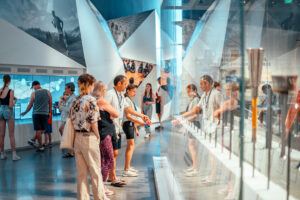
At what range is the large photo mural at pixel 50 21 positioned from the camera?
301 inches

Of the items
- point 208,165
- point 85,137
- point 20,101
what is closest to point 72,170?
point 85,137

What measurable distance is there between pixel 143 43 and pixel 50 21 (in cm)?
465

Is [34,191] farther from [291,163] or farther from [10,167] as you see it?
[291,163]

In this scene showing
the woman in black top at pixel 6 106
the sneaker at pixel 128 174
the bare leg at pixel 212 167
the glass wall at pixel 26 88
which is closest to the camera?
the bare leg at pixel 212 167

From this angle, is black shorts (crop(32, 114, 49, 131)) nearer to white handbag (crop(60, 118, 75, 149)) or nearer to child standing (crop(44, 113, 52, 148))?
child standing (crop(44, 113, 52, 148))

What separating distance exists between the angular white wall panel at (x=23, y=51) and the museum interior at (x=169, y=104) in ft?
0.09

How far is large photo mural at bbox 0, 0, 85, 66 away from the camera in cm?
763

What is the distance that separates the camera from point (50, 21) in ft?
27.8

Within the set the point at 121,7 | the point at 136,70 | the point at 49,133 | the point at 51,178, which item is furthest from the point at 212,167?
the point at 136,70

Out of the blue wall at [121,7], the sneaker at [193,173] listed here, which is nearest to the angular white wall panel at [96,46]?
the blue wall at [121,7]

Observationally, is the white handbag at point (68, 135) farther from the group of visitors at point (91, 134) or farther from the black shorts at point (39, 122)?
the black shorts at point (39, 122)

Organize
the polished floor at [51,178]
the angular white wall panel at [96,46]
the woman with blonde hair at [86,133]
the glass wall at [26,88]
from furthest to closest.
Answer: the angular white wall panel at [96,46] → the glass wall at [26,88] → the polished floor at [51,178] → the woman with blonde hair at [86,133]

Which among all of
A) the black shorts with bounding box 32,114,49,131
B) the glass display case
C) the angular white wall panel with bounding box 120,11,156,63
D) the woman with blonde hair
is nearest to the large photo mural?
the black shorts with bounding box 32,114,49,131

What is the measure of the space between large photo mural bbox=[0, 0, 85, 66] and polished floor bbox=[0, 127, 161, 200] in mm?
3491
